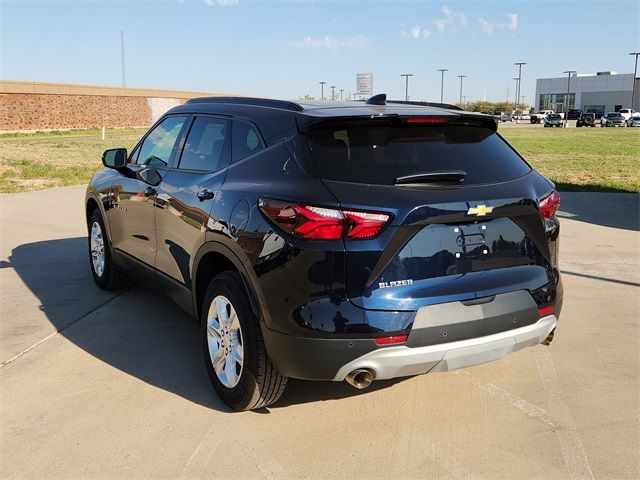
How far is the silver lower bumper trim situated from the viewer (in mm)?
3063

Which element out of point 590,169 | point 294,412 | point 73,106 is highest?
point 73,106

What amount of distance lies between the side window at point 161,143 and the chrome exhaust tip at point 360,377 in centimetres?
235

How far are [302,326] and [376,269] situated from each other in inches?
17.7

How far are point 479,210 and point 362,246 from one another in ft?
2.15

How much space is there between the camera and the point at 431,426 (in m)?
3.58

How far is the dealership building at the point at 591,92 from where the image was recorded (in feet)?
367

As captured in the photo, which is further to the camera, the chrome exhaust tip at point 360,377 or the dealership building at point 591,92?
the dealership building at point 591,92

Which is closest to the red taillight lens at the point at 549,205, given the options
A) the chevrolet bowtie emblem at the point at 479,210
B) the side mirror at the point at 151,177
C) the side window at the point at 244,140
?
the chevrolet bowtie emblem at the point at 479,210

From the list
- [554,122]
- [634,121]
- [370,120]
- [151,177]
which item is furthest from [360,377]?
[634,121]

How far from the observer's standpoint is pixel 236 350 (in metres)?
3.62

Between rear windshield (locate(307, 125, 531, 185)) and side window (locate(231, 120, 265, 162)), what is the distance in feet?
1.51

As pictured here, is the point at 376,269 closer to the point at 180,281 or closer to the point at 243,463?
the point at 243,463

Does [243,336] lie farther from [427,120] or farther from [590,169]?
[590,169]

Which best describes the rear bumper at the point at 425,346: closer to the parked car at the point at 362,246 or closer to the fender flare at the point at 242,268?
the parked car at the point at 362,246
